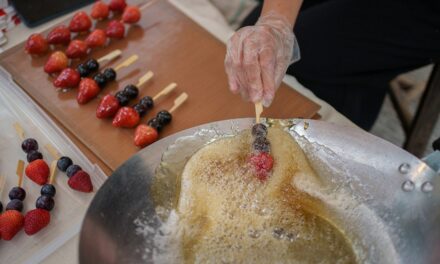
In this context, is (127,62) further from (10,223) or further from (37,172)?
(10,223)

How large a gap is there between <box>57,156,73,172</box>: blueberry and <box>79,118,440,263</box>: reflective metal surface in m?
0.22

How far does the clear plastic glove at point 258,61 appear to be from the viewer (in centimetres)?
87

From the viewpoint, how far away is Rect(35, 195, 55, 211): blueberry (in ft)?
2.94

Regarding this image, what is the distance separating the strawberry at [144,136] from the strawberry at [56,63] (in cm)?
32

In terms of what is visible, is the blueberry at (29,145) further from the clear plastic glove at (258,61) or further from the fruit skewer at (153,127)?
the clear plastic glove at (258,61)

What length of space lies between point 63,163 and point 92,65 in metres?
0.33

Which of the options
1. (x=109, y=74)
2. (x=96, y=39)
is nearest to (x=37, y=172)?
(x=109, y=74)

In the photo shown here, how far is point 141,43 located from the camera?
4.21 ft

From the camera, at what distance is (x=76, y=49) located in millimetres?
1222

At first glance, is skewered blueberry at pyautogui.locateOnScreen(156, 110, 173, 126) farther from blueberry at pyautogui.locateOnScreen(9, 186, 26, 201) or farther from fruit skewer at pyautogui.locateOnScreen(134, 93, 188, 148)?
blueberry at pyautogui.locateOnScreen(9, 186, 26, 201)

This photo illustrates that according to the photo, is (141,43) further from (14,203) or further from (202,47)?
(14,203)

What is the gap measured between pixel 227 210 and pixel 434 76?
822 mm

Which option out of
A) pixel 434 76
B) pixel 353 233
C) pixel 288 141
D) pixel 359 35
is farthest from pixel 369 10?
pixel 353 233

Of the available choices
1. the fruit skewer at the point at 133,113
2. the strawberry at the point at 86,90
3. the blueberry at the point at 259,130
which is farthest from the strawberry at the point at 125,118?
the blueberry at the point at 259,130
